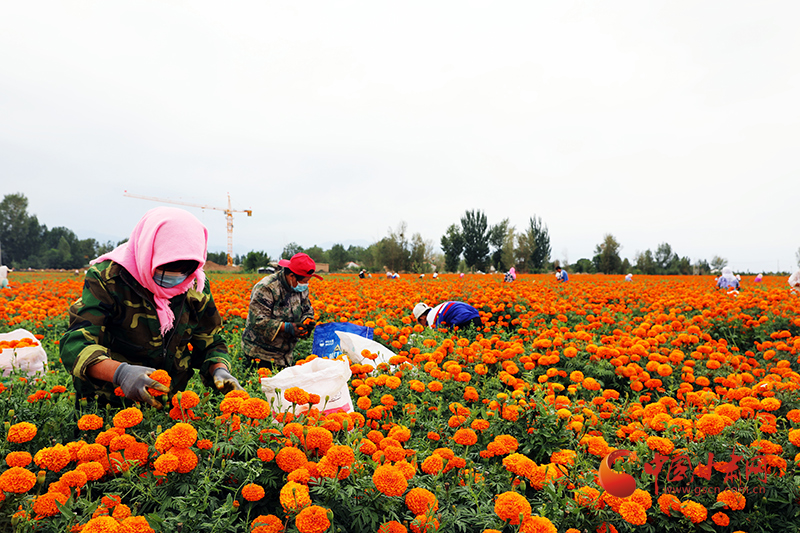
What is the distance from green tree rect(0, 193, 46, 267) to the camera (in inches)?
2518

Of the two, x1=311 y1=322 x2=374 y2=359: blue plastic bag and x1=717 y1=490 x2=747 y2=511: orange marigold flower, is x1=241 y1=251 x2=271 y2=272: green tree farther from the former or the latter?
x1=717 y1=490 x2=747 y2=511: orange marigold flower

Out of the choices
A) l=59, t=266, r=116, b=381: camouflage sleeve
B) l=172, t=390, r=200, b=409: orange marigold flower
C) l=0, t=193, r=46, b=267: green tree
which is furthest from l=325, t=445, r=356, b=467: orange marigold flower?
l=0, t=193, r=46, b=267: green tree

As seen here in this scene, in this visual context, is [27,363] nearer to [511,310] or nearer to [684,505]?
[684,505]

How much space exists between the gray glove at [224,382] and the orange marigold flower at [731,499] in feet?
6.69

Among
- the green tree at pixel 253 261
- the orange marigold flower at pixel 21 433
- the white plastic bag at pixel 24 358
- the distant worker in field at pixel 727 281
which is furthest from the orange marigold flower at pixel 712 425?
the green tree at pixel 253 261

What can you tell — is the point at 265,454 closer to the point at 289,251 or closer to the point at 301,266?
the point at 301,266

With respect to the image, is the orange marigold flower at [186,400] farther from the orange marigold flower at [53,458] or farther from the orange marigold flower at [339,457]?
the orange marigold flower at [339,457]

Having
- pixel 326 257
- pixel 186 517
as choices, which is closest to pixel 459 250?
pixel 326 257

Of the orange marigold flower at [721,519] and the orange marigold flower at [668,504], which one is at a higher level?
the orange marigold flower at [668,504]

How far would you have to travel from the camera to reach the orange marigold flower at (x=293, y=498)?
1.14m

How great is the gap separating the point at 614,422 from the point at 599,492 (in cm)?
142

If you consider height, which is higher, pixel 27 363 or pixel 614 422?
pixel 27 363

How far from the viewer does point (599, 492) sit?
155 centimetres

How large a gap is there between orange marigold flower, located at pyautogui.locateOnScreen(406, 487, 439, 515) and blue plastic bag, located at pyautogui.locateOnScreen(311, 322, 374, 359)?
2.67 metres
